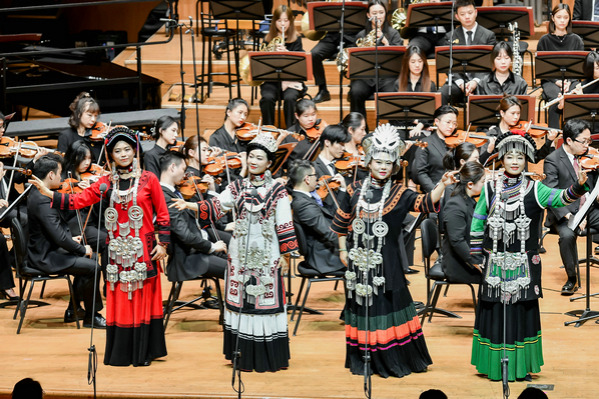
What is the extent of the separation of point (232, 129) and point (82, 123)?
1.15 metres

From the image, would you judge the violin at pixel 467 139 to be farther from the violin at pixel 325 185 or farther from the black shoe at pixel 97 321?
the black shoe at pixel 97 321

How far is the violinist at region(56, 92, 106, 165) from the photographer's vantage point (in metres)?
7.73

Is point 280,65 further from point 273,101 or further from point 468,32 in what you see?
point 468,32

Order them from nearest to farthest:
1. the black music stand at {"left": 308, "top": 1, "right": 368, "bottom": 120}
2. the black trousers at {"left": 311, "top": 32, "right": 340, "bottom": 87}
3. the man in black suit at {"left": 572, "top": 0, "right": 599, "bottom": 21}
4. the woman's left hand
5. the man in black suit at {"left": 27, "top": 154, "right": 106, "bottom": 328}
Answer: the woman's left hand, the man in black suit at {"left": 27, "top": 154, "right": 106, "bottom": 328}, the black music stand at {"left": 308, "top": 1, "right": 368, "bottom": 120}, the black trousers at {"left": 311, "top": 32, "right": 340, "bottom": 87}, the man in black suit at {"left": 572, "top": 0, "right": 599, "bottom": 21}

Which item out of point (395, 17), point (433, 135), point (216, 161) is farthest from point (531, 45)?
point (216, 161)

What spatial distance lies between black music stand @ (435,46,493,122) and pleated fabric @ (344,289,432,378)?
11.5 feet

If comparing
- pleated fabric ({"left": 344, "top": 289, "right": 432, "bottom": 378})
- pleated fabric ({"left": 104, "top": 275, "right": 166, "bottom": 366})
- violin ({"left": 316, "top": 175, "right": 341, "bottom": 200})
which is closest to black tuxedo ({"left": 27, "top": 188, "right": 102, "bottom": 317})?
pleated fabric ({"left": 104, "top": 275, "right": 166, "bottom": 366})

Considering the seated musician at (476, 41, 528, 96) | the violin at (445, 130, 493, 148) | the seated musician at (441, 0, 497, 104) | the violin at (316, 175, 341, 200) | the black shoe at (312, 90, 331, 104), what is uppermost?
the seated musician at (441, 0, 497, 104)

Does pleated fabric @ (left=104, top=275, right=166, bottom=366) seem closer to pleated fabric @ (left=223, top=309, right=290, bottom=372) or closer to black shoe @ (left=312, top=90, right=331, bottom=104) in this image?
pleated fabric @ (left=223, top=309, right=290, bottom=372)

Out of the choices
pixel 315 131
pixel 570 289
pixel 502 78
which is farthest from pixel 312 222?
Answer: pixel 502 78

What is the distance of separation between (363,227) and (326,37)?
15.7ft

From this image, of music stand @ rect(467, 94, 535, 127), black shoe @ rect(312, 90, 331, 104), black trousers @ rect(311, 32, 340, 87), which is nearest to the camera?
music stand @ rect(467, 94, 535, 127)

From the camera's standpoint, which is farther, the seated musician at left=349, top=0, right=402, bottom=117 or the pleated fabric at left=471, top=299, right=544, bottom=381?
the seated musician at left=349, top=0, right=402, bottom=117

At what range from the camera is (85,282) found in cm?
676
